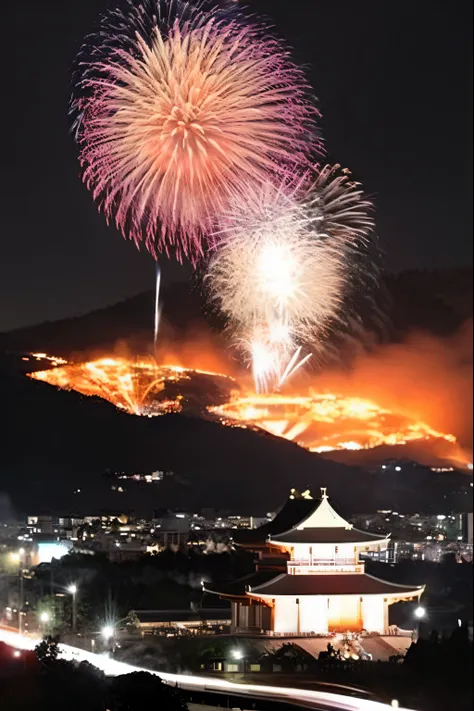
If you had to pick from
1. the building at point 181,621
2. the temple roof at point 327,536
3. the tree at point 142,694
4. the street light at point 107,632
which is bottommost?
the tree at point 142,694

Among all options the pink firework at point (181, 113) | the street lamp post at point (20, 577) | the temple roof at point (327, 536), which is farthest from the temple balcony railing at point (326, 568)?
the pink firework at point (181, 113)

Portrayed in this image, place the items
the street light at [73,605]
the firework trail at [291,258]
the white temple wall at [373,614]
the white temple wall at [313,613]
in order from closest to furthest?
the firework trail at [291,258], the street light at [73,605], the white temple wall at [313,613], the white temple wall at [373,614]

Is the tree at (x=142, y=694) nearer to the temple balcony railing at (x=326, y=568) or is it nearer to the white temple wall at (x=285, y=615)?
the white temple wall at (x=285, y=615)

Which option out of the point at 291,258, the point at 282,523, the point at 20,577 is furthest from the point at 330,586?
the point at 291,258

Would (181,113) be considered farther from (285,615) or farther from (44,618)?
(285,615)

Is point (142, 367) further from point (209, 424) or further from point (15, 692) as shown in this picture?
→ point (15, 692)

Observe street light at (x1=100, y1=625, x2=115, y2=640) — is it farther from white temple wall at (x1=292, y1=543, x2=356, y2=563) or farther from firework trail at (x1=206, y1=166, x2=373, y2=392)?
firework trail at (x1=206, y1=166, x2=373, y2=392)

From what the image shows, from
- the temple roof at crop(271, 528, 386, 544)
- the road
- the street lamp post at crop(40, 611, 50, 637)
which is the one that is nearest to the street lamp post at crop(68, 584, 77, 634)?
the street lamp post at crop(40, 611, 50, 637)
